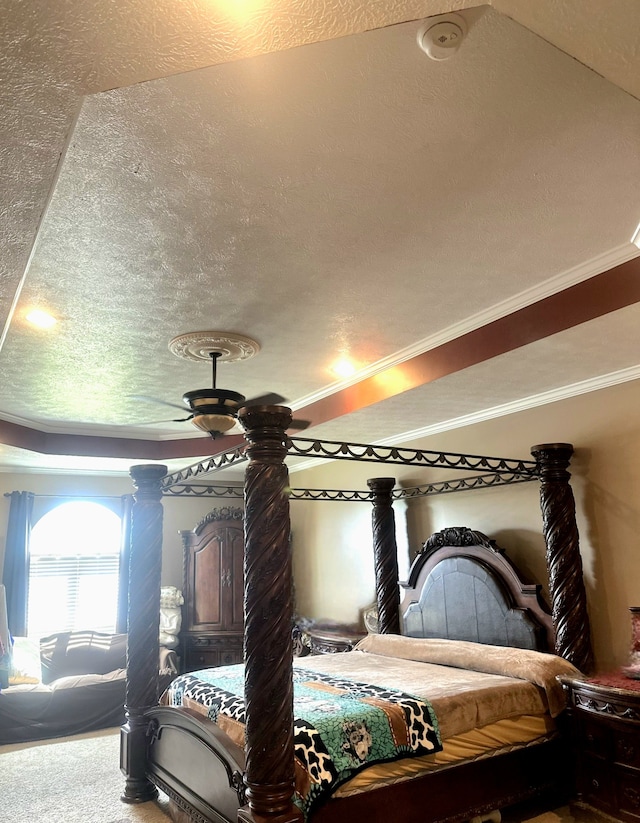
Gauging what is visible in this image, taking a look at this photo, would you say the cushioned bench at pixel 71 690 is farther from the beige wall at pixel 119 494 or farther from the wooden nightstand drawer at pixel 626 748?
the wooden nightstand drawer at pixel 626 748

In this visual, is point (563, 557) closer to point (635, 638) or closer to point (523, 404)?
point (635, 638)

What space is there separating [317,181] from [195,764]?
298cm

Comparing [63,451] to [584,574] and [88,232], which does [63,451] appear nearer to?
[88,232]

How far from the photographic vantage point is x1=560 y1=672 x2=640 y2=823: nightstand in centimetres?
293

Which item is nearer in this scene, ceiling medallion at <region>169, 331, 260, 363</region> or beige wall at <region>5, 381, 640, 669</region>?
ceiling medallion at <region>169, 331, 260, 363</region>

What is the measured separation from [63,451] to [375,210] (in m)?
4.45

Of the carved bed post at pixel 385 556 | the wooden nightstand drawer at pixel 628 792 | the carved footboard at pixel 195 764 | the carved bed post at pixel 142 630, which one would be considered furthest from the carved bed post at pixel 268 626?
the carved bed post at pixel 385 556

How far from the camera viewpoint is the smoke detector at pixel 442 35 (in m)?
1.47

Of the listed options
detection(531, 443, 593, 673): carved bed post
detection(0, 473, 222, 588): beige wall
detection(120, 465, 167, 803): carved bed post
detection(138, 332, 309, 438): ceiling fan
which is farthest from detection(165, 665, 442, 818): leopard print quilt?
detection(0, 473, 222, 588): beige wall

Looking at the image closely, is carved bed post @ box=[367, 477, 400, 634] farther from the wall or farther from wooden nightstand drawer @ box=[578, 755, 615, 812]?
wooden nightstand drawer @ box=[578, 755, 615, 812]

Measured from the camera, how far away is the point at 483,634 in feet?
14.3

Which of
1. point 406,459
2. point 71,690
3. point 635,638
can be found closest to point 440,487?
point 406,459

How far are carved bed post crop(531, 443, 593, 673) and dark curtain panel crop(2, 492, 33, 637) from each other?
5484 millimetres

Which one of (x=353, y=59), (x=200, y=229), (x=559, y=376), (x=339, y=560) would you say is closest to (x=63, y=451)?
(x=339, y=560)
